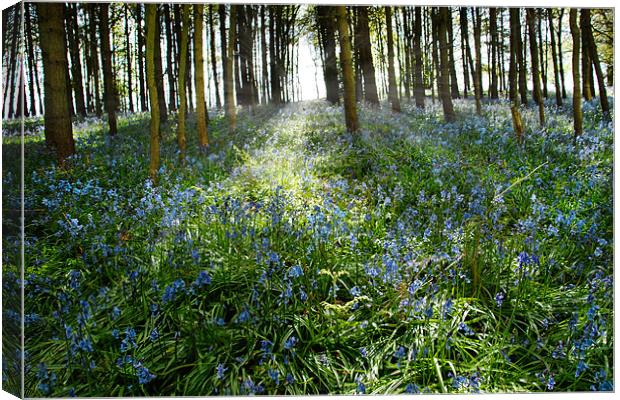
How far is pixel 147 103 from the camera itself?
2.73 meters

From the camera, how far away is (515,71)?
9.36 ft

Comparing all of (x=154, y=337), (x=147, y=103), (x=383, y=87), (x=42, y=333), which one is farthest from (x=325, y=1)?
(x=42, y=333)

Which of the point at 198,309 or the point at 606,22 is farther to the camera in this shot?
the point at 606,22

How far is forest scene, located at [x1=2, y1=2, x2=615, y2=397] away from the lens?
2.39 m

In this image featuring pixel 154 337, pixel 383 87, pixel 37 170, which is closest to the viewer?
pixel 154 337

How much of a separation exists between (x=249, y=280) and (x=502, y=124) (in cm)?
175

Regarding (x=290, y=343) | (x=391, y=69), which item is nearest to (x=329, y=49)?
(x=391, y=69)

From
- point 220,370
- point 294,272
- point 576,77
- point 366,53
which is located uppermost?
point 366,53

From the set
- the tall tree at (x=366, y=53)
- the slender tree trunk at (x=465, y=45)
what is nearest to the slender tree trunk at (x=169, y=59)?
the tall tree at (x=366, y=53)

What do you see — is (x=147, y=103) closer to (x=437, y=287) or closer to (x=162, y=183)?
(x=162, y=183)

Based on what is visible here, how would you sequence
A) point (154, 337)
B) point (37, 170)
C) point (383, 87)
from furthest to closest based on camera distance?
point (383, 87) → point (37, 170) → point (154, 337)

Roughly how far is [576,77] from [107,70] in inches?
109

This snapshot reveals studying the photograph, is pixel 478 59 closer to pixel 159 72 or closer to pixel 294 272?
pixel 294 272

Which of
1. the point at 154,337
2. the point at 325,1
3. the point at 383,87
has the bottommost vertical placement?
the point at 154,337
